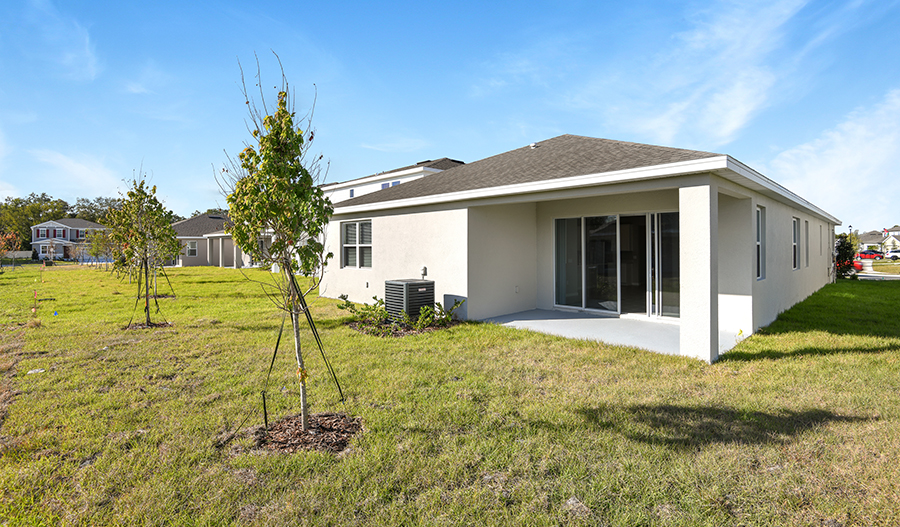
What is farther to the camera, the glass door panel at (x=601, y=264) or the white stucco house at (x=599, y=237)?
the glass door panel at (x=601, y=264)

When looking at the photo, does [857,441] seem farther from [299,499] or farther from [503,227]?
[503,227]

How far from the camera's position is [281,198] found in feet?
11.9

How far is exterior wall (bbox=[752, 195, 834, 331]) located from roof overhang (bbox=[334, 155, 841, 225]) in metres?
0.43

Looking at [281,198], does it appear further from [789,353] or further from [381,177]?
[381,177]

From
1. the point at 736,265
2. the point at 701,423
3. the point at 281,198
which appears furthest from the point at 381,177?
the point at 701,423

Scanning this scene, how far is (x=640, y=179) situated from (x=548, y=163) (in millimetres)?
2790

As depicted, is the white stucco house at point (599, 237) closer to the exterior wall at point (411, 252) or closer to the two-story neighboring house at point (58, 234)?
the exterior wall at point (411, 252)

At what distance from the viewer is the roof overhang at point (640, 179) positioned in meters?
5.82

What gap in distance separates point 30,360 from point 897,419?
35.4 ft

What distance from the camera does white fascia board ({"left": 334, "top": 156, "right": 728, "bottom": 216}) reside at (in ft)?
19.0

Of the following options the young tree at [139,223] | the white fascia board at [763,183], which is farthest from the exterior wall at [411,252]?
the white fascia board at [763,183]

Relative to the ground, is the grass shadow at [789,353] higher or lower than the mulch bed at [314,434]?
higher

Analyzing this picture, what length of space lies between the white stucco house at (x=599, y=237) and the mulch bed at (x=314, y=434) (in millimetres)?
5141

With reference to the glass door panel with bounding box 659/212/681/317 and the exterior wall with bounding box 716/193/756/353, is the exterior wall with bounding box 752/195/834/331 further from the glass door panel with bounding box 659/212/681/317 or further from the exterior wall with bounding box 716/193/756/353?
the glass door panel with bounding box 659/212/681/317
